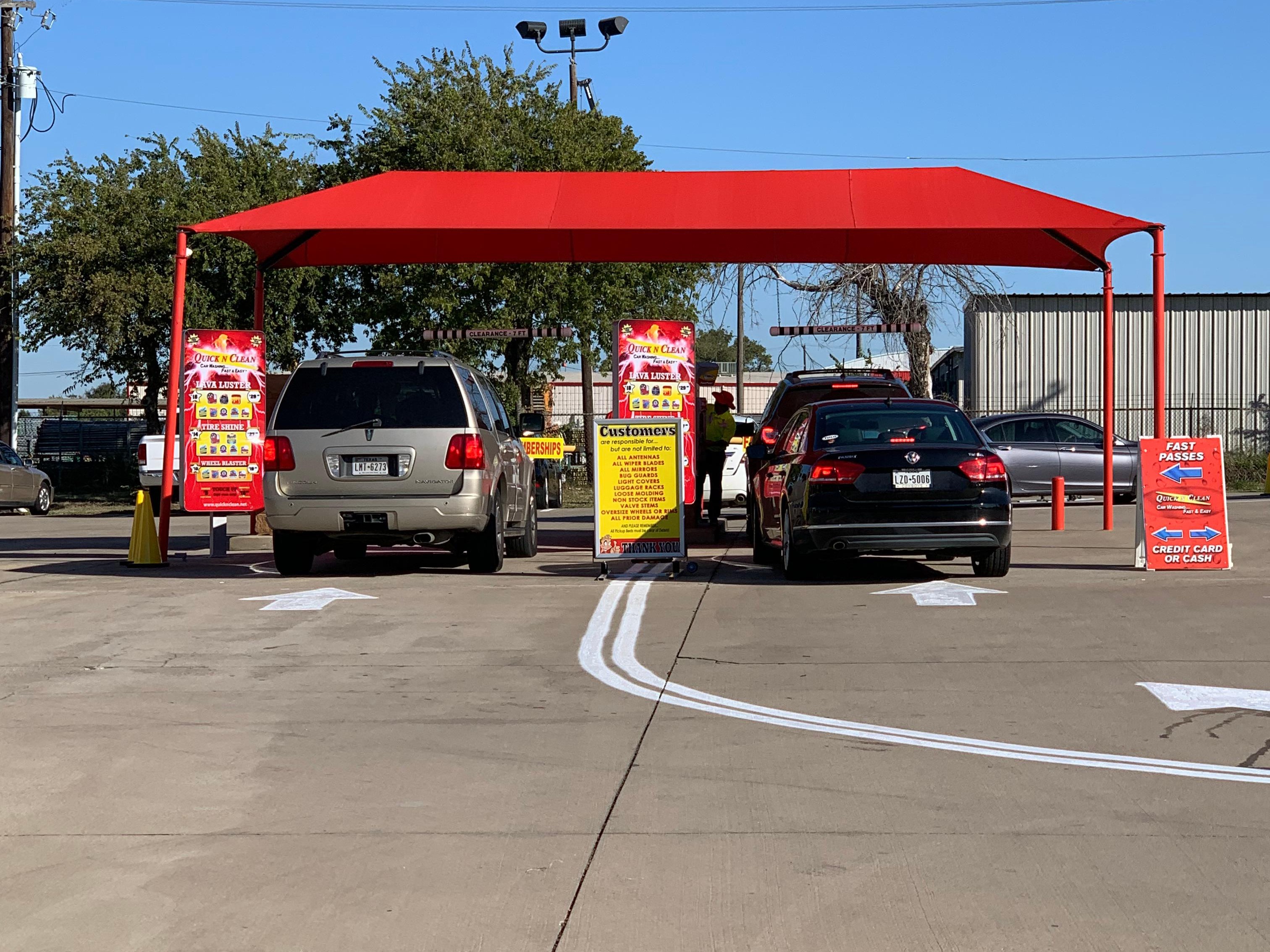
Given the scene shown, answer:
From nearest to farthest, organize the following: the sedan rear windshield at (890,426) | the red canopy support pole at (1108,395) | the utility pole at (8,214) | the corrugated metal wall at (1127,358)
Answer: the sedan rear windshield at (890,426), the red canopy support pole at (1108,395), the utility pole at (8,214), the corrugated metal wall at (1127,358)

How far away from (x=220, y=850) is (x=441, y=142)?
29.1m

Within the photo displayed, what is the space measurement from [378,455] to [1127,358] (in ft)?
97.2

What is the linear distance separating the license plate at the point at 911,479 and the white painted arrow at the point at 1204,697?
4.57m

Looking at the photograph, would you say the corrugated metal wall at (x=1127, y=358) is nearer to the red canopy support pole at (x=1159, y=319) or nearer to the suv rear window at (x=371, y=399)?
the red canopy support pole at (x=1159, y=319)

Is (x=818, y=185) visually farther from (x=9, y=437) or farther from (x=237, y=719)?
(x=9, y=437)

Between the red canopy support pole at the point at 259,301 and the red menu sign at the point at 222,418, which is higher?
the red canopy support pole at the point at 259,301

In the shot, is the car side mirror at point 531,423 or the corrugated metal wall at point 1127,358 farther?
the corrugated metal wall at point 1127,358

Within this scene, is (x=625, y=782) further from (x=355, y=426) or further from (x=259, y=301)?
(x=259, y=301)

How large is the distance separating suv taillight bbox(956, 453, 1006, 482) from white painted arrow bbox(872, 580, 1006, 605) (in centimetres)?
91

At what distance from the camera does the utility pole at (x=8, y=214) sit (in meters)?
35.0

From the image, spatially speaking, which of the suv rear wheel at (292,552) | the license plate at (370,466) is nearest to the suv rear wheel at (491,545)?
the license plate at (370,466)

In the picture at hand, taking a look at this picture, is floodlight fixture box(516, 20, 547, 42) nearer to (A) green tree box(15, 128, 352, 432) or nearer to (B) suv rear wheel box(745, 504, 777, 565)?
(A) green tree box(15, 128, 352, 432)

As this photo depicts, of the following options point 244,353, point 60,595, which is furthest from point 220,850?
point 244,353

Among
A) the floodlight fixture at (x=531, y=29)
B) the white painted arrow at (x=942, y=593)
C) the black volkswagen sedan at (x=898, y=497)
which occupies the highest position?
the floodlight fixture at (x=531, y=29)
